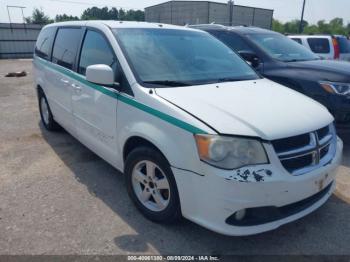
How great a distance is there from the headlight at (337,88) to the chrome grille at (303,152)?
2.02 m

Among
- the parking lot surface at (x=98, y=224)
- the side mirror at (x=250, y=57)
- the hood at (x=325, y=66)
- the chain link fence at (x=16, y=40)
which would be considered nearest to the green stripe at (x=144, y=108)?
the parking lot surface at (x=98, y=224)

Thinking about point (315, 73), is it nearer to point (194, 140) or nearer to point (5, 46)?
point (194, 140)

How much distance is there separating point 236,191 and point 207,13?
35940mm

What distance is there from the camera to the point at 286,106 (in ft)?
9.30

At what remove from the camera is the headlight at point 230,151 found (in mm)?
2307

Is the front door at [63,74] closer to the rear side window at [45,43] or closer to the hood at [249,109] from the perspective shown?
the rear side window at [45,43]

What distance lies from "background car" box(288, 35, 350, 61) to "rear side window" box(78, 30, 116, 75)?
882cm

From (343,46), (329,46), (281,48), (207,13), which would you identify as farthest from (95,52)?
(207,13)

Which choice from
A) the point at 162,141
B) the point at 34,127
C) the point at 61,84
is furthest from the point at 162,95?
the point at 34,127

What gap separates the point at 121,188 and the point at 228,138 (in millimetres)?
1767

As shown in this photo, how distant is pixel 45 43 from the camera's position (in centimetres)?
523

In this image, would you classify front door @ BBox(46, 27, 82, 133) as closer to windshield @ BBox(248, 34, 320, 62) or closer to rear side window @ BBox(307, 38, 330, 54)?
windshield @ BBox(248, 34, 320, 62)

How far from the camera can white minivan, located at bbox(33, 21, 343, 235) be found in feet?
7.63

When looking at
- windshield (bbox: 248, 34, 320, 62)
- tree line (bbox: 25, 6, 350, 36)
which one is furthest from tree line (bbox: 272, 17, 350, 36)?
windshield (bbox: 248, 34, 320, 62)
